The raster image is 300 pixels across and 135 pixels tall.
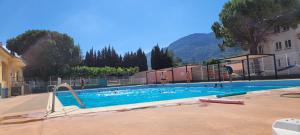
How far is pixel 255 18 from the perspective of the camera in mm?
27281

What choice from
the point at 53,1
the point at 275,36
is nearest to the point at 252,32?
the point at 275,36

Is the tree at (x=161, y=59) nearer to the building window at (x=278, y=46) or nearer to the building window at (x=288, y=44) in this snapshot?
the building window at (x=278, y=46)

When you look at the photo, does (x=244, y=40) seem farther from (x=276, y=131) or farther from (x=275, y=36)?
(x=276, y=131)

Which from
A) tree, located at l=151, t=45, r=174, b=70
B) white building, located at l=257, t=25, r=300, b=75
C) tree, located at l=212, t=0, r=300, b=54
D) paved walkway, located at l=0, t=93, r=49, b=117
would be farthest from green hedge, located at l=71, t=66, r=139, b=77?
paved walkway, located at l=0, t=93, r=49, b=117

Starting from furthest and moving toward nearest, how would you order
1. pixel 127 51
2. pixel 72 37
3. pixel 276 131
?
pixel 127 51
pixel 72 37
pixel 276 131

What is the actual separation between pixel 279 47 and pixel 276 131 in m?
31.1

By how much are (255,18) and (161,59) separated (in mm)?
23685

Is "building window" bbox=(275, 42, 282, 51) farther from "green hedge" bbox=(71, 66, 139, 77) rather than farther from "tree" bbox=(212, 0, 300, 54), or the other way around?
"green hedge" bbox=(71, 66, 139, 77)

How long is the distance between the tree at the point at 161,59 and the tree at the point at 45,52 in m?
15.5

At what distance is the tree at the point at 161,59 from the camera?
4862cm

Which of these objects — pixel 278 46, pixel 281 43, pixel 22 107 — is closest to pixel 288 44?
pixel 281 43

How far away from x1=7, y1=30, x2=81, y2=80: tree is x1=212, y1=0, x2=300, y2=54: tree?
22.4 metres

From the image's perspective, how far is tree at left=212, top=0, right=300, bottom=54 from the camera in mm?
26288

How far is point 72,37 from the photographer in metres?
39.3
